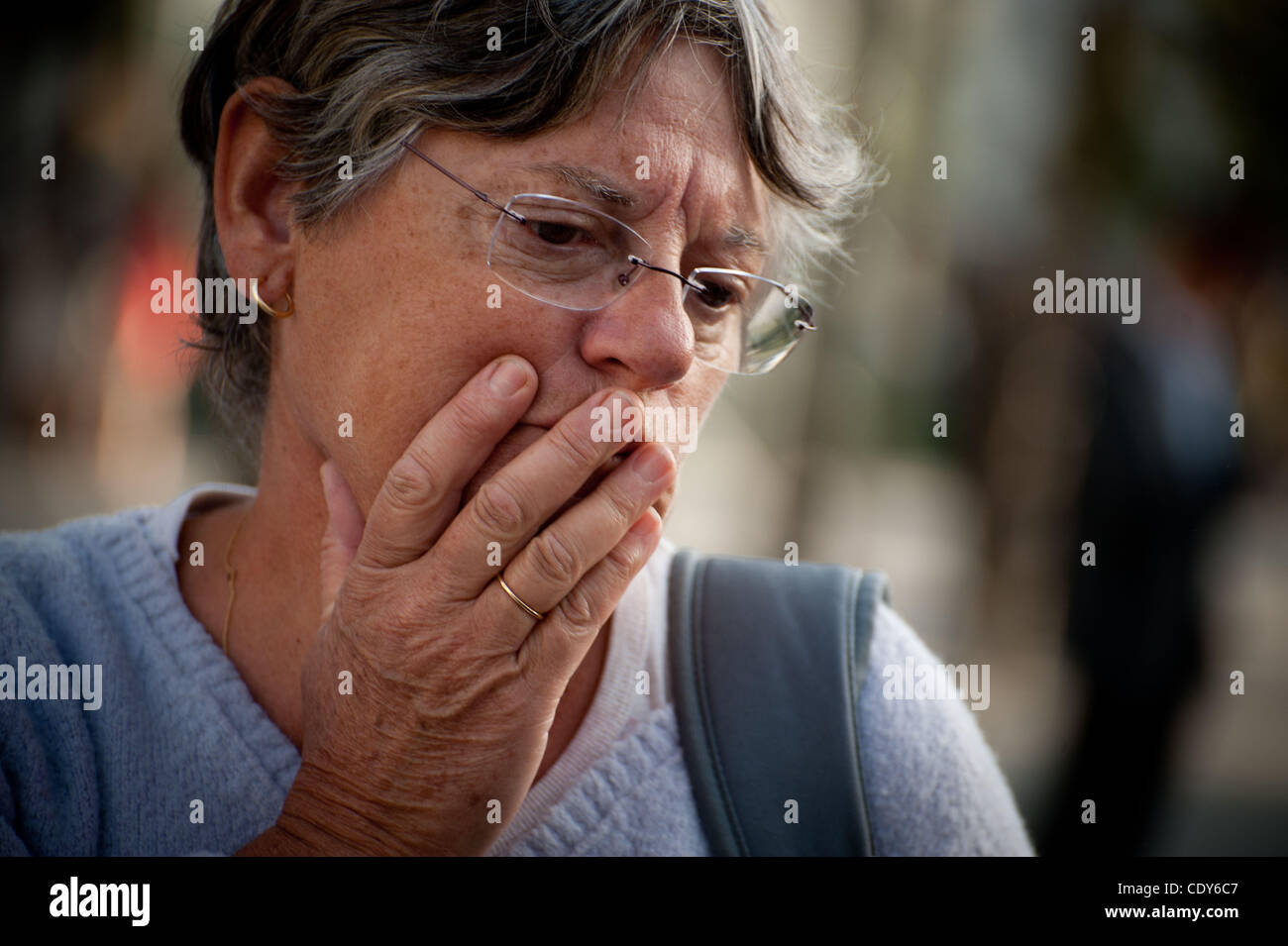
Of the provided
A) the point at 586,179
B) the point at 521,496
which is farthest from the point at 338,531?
the point at 586,179

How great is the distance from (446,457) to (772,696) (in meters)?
0.76

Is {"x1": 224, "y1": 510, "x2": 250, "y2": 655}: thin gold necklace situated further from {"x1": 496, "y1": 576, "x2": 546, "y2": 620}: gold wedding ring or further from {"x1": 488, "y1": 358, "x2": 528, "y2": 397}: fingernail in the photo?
{"x1": 488, "y1": 358, "x2": 528, "y2": 397}: fingernail

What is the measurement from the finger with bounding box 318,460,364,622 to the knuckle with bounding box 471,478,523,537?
0.36 meters

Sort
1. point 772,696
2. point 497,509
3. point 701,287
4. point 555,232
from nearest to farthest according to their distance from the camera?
point 497,509, point 555,232, point 701,287, point 772,696

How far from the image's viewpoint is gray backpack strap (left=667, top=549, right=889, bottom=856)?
5.57 ft

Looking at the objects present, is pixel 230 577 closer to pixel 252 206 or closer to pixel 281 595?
pixel 281 595

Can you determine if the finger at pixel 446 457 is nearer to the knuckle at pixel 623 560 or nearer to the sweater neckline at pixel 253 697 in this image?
the knuckle at pixel 623 560

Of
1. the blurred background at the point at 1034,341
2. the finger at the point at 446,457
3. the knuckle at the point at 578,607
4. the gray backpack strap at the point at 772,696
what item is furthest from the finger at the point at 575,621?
the blurred background at the point at 1034,341

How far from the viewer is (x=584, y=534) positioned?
1481 millimetres

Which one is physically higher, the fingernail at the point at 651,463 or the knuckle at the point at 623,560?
the fingernail at the point at 651,463

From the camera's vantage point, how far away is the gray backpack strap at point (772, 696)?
1.70 metres
